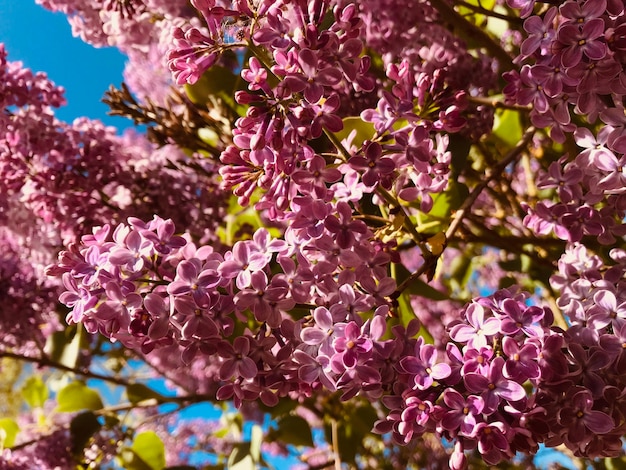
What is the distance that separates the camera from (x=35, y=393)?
1509 millimetres

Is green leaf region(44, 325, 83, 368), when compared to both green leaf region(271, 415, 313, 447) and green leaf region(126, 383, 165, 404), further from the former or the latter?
green leaf region(271, 415, 313, 447)

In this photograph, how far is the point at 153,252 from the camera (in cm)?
51

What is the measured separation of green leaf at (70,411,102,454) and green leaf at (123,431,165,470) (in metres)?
0.11

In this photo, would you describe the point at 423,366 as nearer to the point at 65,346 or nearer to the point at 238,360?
the point at 238,360

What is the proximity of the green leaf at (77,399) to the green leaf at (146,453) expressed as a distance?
0.33ft

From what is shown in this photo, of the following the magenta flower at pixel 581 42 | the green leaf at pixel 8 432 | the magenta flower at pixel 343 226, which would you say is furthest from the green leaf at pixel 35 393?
the magenta flower at pixel 581 42

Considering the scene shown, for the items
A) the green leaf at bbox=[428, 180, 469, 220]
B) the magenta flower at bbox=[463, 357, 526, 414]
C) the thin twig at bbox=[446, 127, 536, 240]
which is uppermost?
the green leaf at bbox=[428, 180, 469, 220]

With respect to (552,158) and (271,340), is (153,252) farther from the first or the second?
(552,158)

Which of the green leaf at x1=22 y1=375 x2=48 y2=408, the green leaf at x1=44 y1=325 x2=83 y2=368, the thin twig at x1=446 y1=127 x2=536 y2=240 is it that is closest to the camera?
the thin twig at x1=446 y1=127 x2=536 y2=240

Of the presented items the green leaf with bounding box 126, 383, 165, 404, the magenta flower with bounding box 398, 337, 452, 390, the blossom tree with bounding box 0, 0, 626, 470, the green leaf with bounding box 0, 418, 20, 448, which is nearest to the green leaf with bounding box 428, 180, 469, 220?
the blossom tree with bounding box 0, 0, 626, 470

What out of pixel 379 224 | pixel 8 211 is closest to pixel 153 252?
pixel 379 224

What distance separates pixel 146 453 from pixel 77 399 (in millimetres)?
159

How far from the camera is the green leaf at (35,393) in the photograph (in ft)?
4.96

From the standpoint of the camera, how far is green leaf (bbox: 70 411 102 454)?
105 cm
